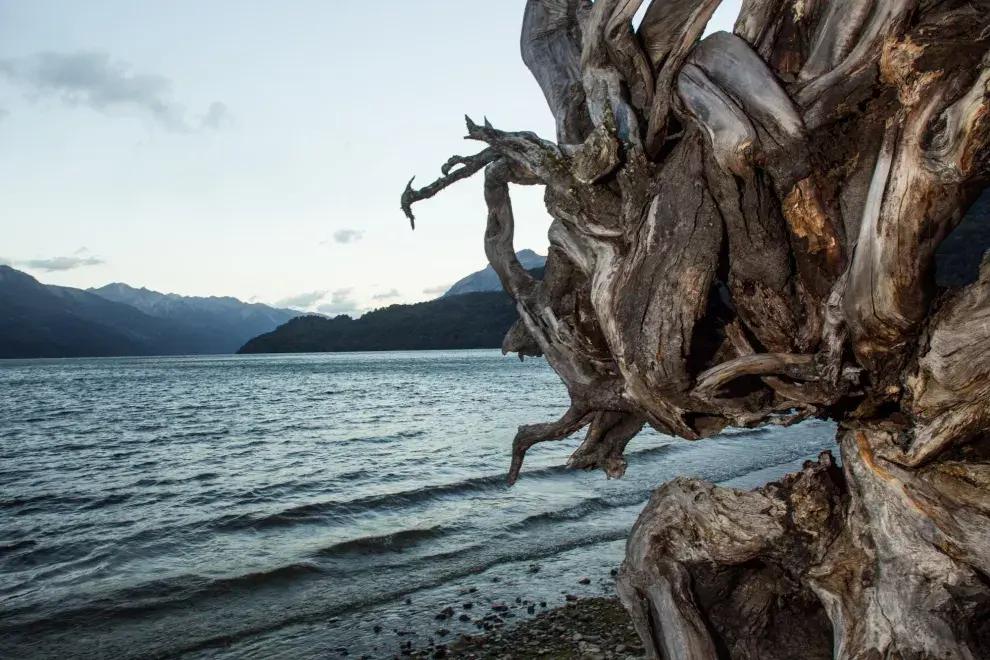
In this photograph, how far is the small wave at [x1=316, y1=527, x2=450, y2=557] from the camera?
12.4 metres

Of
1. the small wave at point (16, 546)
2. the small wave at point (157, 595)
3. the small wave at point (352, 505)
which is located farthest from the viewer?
the small wave at point (352, 505)

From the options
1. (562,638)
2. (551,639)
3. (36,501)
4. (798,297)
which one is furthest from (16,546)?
(798,297)

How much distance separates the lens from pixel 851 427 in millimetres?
4008

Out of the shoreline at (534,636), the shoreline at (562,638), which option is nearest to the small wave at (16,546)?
the shoreline at (534,636)

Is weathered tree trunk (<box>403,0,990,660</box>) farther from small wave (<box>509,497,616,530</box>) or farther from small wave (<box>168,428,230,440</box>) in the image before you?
small wave (<box>168,428,230,440</box>)

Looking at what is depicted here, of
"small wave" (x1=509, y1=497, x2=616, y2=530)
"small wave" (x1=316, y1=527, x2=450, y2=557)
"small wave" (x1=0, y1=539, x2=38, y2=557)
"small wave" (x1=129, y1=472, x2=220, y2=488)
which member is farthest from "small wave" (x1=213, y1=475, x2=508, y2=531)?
"small wave" (x1=129, y1=472, x2=220, y2=488)

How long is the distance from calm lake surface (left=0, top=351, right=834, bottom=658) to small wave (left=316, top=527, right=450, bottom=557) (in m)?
0.05

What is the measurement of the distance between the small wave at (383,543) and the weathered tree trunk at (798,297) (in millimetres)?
8502

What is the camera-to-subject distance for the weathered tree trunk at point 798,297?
10.7 feet

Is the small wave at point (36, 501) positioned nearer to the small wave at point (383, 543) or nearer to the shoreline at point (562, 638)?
the small wave at point (383, 543)

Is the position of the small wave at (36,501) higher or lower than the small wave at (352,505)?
lower

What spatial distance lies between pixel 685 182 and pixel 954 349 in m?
1.81

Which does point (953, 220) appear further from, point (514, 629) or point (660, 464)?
point (660, 464)

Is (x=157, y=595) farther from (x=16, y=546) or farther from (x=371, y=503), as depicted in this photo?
(x=371, y=503)
